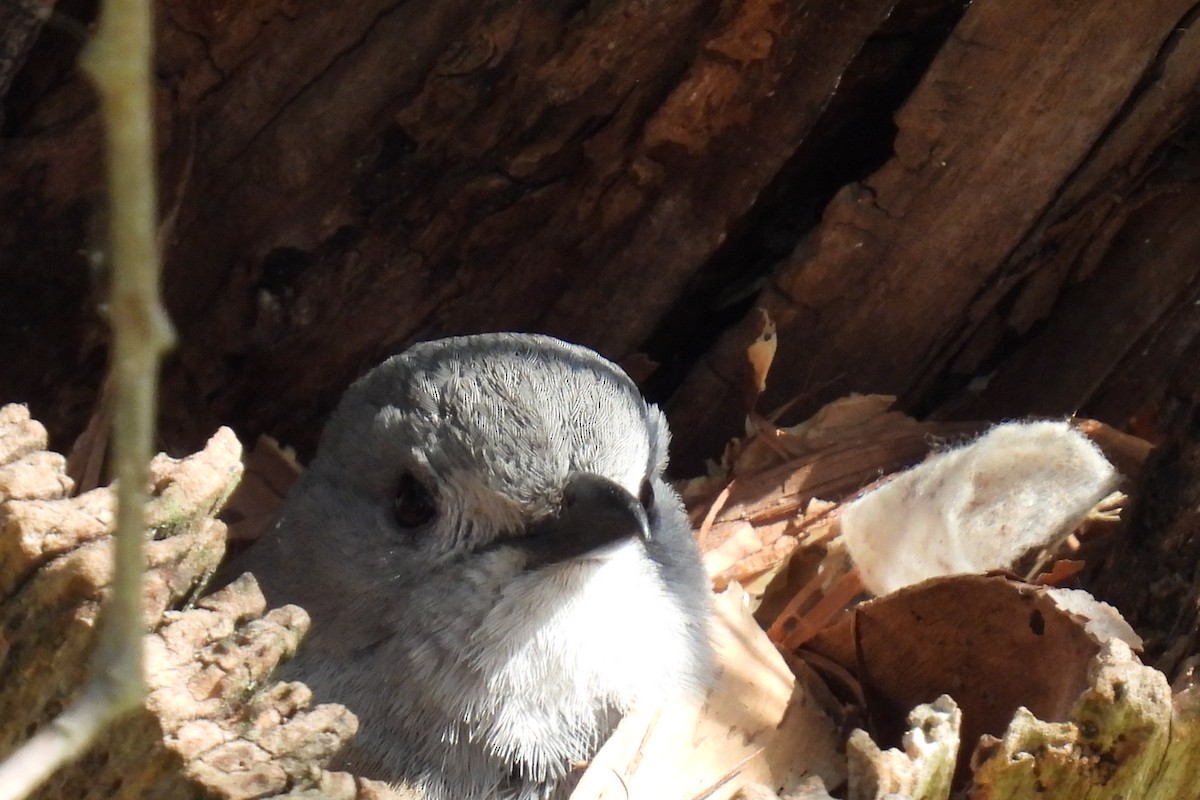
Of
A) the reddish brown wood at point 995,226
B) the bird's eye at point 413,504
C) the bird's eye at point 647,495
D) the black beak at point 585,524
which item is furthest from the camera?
the reddish brown wood at point 995,226

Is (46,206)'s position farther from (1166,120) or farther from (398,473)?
(1166,120)

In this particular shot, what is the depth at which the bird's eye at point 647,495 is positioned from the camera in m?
3.06

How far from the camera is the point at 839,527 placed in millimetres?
3715

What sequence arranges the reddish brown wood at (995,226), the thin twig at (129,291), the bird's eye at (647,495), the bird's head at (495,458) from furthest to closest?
the reddish brown wood at (995,226)
the bird's eye at (647,495)
the bird's head at (495,458)
the thin twig at (129,291)

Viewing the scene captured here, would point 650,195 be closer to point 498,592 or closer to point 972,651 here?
point 498,592

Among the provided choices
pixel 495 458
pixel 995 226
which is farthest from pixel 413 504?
pixel 995 226

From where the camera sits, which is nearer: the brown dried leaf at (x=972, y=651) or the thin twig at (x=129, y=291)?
the thin twig at (x=129, y=291)

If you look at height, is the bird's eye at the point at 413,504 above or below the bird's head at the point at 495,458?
below

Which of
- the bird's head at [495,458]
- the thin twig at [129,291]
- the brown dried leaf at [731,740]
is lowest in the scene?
the brown dried leaf at [731,740]

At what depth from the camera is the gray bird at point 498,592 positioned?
2805 millimetres

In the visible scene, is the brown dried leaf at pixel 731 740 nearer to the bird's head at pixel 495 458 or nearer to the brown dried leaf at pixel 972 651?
the brown dried leaf at pixel 972 651

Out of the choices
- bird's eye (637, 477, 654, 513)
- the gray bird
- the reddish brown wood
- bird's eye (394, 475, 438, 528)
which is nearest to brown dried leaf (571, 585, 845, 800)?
the gray bird

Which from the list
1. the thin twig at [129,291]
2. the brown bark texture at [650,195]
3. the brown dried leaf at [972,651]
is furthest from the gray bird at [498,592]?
the thin twig at [129,291]

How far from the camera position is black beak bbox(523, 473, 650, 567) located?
2654 mm
